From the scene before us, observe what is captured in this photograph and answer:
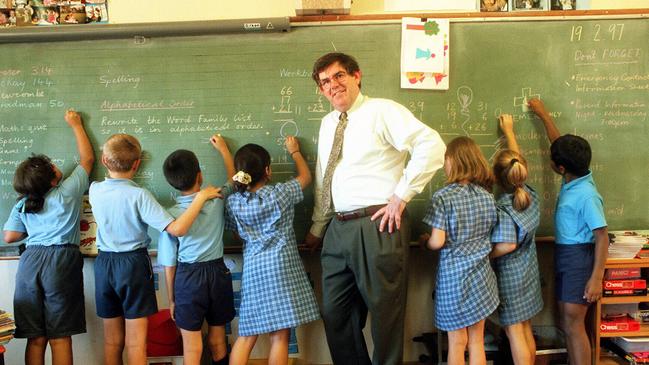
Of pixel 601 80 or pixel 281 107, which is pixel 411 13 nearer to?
pixel 281 107

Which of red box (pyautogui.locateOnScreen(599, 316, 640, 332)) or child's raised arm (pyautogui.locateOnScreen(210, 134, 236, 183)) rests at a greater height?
child's raised arm (pyautogui.locateOnScreen(210, 134, 236, 183))

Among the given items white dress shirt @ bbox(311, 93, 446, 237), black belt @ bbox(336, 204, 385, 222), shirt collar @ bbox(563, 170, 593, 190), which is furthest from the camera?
shirt collar @ bbox(563, 170, 593, 190)

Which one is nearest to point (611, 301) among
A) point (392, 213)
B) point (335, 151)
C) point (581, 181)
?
point (581, 181)

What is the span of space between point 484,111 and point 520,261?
79 centimetres

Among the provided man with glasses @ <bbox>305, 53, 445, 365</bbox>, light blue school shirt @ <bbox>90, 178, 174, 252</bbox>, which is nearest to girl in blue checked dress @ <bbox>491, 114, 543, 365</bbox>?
man with glasses @ <bbox>305, 53, 445, 365</bbox>

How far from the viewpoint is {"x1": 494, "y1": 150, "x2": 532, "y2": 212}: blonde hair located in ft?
7.26

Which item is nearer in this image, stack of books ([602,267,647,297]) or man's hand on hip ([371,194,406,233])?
man's hand on hip ([371,194,406,233])

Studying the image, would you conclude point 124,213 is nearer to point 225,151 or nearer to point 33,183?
point 33,183

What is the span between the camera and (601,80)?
8.14ft

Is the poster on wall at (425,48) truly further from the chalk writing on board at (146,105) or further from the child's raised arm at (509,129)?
the chalk writing on board at (146,105)

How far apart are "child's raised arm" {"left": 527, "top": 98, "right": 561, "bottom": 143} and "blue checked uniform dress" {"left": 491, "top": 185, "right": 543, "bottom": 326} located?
38 cm

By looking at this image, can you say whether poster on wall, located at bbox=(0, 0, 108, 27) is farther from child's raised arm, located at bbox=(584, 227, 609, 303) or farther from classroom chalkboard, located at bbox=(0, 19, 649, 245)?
child's raised arm, located at bbox=(584, 227, 609, 303)

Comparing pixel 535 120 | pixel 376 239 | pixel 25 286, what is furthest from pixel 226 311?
pixel 535 120

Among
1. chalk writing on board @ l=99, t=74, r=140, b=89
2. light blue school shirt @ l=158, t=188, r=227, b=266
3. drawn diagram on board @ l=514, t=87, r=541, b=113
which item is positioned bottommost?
light blue school shirt @ l=158, t=188, r=227, b=266
